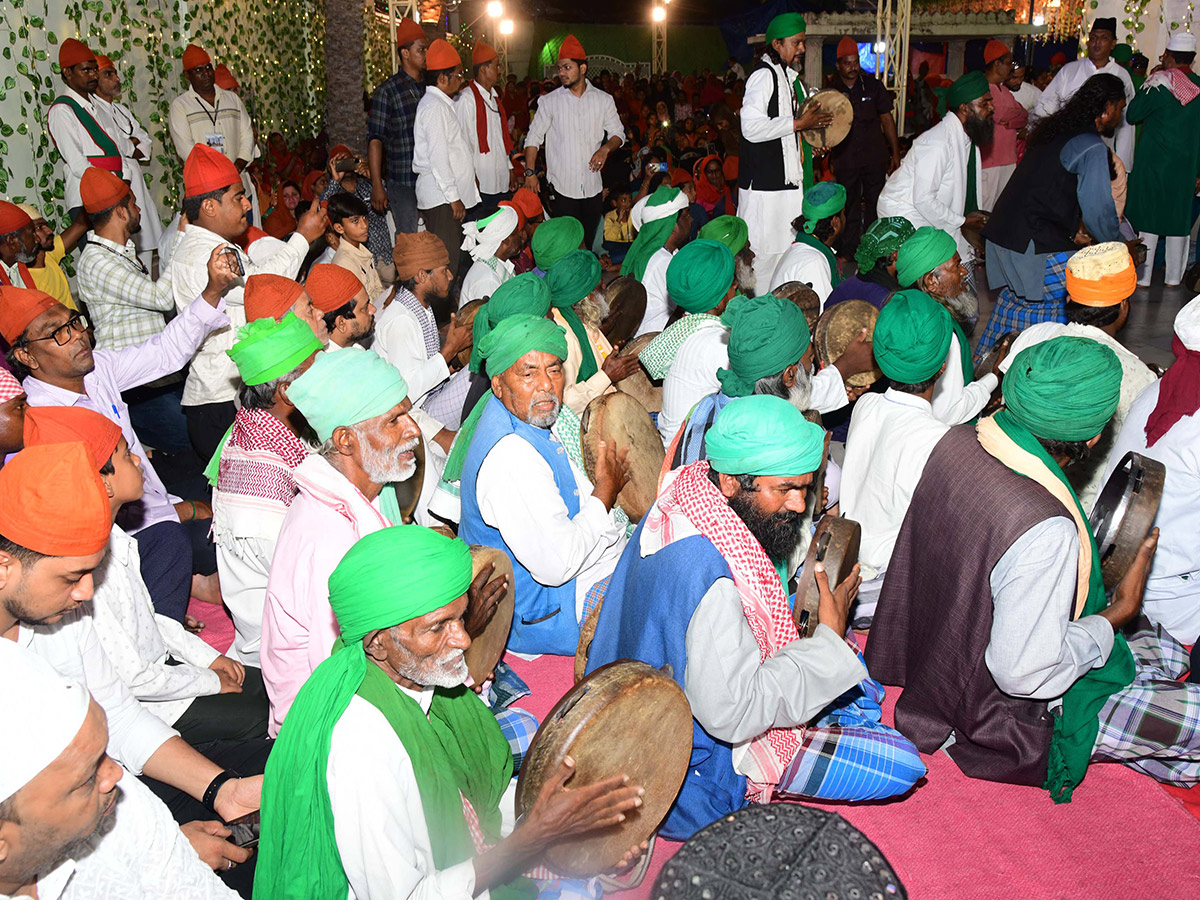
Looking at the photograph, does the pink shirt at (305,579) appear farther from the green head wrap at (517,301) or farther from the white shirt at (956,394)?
the white shirt at (956,394)

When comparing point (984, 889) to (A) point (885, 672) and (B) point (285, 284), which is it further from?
(B) point (285, 284)

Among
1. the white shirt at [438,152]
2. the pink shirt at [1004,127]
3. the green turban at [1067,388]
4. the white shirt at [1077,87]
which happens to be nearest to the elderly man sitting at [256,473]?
the green turban at [1067,388]

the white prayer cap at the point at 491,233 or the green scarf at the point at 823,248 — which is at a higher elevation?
the white prayer cap at the point at 491,233

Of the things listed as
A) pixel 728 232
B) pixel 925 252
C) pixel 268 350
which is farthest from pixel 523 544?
pixel 728 232

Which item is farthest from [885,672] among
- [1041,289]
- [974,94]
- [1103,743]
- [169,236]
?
[169,236]

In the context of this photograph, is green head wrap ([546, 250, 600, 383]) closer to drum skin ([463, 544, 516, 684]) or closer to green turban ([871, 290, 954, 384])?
green turban ([871, 290, 954, 384])

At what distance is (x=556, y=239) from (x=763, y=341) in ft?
9.33

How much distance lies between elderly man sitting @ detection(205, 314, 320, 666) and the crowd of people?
0.05ft

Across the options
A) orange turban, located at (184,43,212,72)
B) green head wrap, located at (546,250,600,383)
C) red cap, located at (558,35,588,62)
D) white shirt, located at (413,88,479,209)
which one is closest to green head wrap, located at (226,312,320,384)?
green head wrap, located at (546,250,600,383)


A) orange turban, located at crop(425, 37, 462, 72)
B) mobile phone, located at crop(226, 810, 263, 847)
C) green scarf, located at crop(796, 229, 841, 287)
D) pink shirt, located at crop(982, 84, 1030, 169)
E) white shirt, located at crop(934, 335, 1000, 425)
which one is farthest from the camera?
pink shirt, located at crop(982, 84, 1030, 169)

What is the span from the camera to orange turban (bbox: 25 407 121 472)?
3.31 m

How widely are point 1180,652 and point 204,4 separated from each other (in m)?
12.1

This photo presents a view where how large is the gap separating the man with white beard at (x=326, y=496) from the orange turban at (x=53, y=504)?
0.54 metres

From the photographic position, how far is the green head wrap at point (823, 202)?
6789 mm
